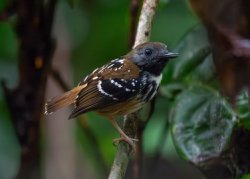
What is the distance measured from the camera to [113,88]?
3.48 meters

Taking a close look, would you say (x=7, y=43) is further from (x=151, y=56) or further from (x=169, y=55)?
(x=169, y=55)

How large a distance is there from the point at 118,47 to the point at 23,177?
113cm

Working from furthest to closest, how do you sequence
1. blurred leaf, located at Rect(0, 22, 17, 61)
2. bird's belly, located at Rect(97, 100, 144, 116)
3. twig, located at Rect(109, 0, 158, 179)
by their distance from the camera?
blurred leaf, located at Rect(0, 22, 17, 61) < bird's belly, located at Rect(97, 100, 144, 116) < twig, located at Rect(109, 0, 158, 179)

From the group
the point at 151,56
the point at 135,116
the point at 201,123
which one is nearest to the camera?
the point at 201,123

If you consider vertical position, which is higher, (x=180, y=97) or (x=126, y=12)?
(x=126, y=12)

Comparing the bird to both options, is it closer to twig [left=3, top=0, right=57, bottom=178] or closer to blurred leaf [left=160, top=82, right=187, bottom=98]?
blurred leaf [left=160, top=82, right=187, bottom=98]

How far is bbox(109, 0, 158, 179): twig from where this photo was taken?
287 centimetres

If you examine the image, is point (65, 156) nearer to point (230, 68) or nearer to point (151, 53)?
point (151, 53)

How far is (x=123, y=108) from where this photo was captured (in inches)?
136

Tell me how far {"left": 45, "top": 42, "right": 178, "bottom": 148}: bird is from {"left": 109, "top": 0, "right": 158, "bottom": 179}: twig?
4 cm

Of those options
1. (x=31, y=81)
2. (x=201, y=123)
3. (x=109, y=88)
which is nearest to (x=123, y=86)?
(x=109, y=88)

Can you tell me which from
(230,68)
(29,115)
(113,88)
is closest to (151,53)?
(113,88)

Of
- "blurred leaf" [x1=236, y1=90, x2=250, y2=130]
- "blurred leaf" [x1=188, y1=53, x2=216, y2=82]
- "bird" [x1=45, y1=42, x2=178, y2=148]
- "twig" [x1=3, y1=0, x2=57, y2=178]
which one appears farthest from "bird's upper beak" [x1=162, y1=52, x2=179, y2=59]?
"twig" [x1=3, y1=0, x2=57, y2=178]

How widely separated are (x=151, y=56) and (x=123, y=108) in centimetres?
32
